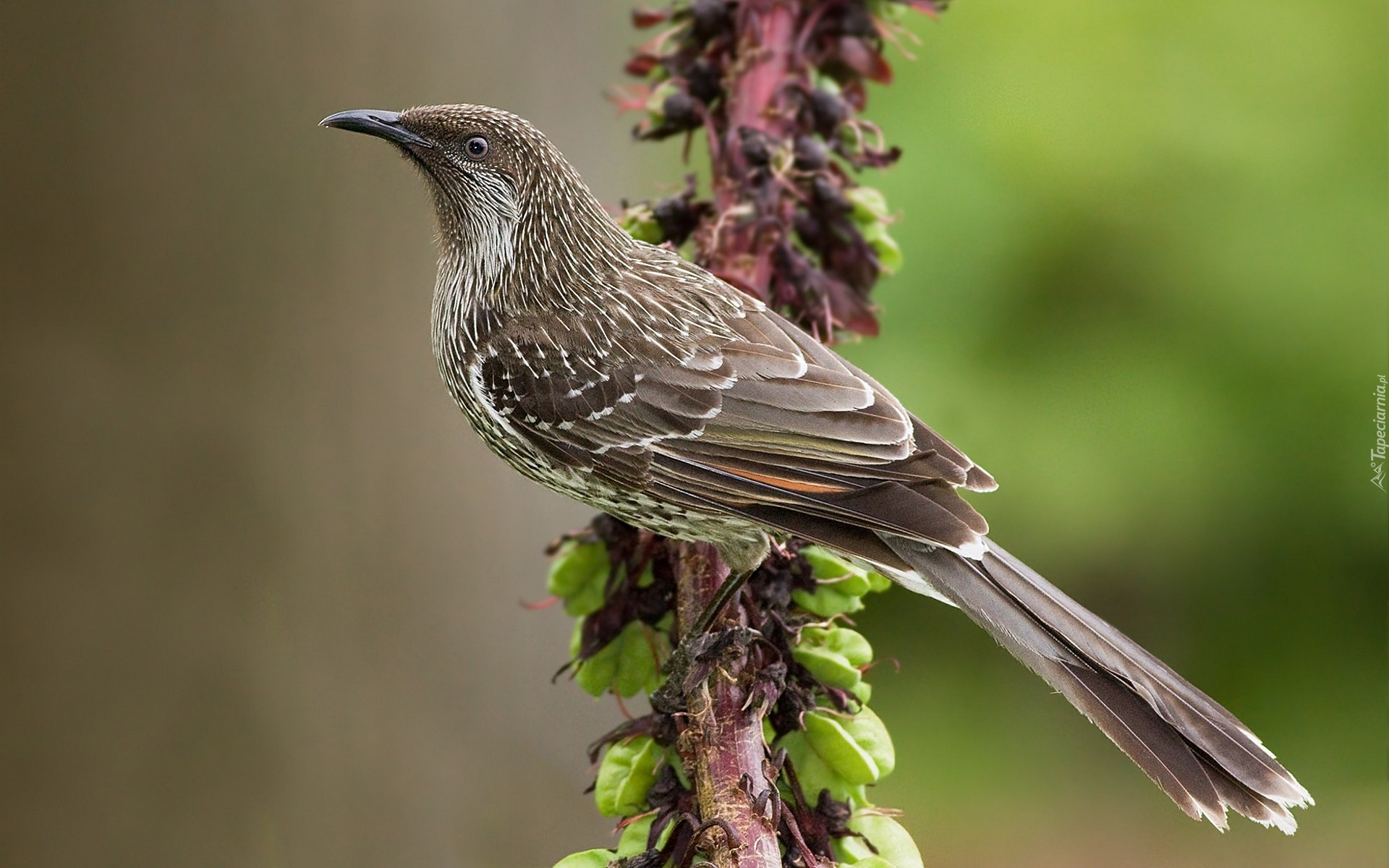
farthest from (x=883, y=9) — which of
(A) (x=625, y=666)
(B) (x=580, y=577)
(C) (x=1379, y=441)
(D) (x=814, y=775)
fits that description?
(C) (x=1379, y=441)

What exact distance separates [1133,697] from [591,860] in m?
0.85

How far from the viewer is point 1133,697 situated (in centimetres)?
186

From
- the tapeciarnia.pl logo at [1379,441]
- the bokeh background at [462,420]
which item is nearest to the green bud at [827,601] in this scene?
the bokeh background at [462,420]

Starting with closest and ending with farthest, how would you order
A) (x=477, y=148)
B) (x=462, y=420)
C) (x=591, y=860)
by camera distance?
(x=591, y=860) < (x=477, y=148) < (x=462, y=420)

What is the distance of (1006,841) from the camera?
12.7 ft

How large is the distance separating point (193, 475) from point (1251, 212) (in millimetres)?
2701

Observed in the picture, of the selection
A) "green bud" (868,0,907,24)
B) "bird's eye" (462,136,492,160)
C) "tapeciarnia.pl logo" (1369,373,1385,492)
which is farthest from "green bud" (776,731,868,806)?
"tapeciarnia.pl logo" (1369,373,1385,492)

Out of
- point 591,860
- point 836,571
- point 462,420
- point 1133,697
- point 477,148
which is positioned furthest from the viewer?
point 462,420

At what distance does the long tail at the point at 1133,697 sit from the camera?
5.91 ft

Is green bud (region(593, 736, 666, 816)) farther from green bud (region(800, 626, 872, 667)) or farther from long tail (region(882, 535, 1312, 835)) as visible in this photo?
long tail (region(882, 535, 1312, 835))

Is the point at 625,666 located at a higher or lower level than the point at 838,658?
lower

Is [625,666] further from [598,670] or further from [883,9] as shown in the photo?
[883,9]

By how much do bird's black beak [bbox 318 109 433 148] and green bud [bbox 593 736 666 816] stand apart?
3.82 ft

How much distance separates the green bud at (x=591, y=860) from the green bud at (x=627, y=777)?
11 centimetres
